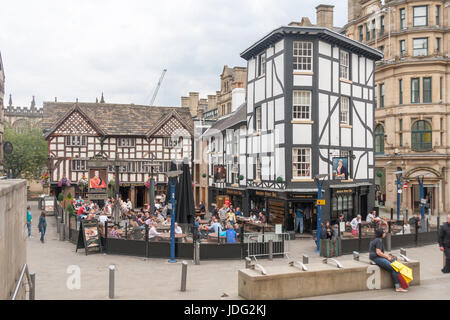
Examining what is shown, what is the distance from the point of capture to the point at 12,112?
66062 millimetres

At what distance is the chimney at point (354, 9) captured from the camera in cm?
4159

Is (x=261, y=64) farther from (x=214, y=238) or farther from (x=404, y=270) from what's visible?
(x=404, y=270)

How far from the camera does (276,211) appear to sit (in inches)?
1007

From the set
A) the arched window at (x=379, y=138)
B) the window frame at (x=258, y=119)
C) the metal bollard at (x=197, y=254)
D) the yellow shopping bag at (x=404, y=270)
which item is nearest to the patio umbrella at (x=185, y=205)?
the metal bollard at (x=197, y=254)

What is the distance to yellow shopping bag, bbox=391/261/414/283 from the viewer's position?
9750 millimetres

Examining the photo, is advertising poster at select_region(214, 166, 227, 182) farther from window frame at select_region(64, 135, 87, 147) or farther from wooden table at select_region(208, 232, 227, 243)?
wooden table at select_region(208, 232, 227, 243)

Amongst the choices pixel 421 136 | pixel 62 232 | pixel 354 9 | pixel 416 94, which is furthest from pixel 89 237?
pixel 354 9

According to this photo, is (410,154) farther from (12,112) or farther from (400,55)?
(12,112)

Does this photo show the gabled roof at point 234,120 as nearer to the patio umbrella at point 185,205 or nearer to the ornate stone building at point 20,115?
the patio umbrella at point 185,205

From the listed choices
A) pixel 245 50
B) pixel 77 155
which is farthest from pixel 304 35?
pixel 77 155

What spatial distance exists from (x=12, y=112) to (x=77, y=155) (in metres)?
31.8

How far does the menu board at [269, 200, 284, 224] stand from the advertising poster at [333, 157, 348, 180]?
373cm

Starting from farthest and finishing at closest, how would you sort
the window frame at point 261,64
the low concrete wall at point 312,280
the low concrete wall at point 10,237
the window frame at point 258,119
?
the window frame at point 258,119
the window frame at point 261,64
the low concrete wall at point 312,280
the low concrete wall at point 10,237

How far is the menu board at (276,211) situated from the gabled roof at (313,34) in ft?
32.3
